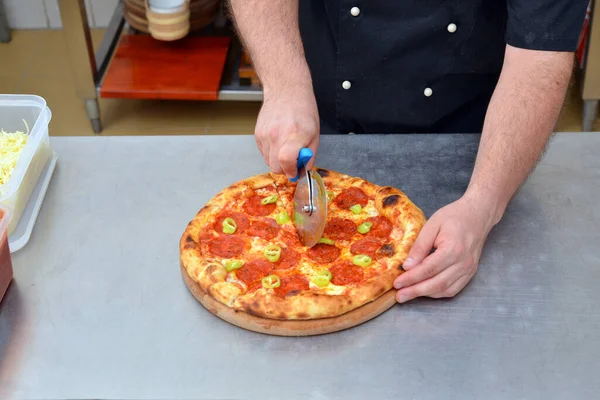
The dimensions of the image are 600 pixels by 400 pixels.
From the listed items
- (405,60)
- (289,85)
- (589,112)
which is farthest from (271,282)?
(589,112)

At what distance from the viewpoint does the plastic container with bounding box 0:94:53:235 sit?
155 cm

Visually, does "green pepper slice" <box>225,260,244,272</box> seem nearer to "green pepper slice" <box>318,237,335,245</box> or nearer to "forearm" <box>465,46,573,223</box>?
"green pepper slice" <box>318,237,335,245</box>

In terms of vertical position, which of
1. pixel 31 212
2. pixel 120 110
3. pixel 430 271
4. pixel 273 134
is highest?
pixel 273 134

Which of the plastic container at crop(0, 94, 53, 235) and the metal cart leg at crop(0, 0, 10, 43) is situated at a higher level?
the plastic container at crop(0, 94, 53, 235)

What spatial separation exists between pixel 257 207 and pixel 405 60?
52 centimetres

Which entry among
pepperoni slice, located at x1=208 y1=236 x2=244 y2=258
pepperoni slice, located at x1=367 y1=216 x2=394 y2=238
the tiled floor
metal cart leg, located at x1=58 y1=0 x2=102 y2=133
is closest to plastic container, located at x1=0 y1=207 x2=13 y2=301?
pepperoni slice, located at x1=208 y1=236 x2=244 y2=258

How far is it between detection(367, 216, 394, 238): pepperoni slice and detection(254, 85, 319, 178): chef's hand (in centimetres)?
19

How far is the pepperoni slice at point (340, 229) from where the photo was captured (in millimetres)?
1561

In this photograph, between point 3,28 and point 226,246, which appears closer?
point 226,246

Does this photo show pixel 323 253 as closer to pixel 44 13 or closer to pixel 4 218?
pixel 4 218

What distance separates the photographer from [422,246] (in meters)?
1.43

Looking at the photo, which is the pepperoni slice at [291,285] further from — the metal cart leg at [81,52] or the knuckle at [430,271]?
the metal cart leg at [81,52]

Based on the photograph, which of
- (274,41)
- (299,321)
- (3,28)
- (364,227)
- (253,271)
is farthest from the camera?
(3,28)

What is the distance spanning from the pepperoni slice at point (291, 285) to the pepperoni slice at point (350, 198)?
9.6 inches
